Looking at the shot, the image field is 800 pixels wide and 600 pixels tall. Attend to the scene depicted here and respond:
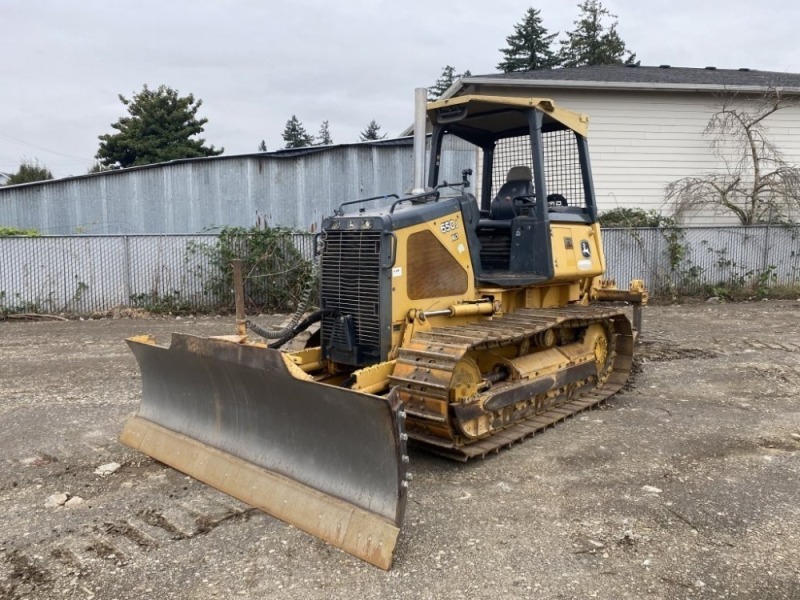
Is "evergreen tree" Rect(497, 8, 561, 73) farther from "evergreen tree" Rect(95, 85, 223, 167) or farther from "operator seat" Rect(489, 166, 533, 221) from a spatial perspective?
"operator seat" Rect(489, 166, 533, 221)

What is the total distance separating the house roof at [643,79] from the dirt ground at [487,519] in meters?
10.4

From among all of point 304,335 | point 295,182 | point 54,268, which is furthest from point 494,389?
point 295,182

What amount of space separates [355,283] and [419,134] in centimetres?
157

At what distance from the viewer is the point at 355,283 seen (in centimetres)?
515

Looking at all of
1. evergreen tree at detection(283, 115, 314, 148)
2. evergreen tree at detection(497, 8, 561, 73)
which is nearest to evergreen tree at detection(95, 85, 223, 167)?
evergreen tree at detection(497, 8, 561, 73)

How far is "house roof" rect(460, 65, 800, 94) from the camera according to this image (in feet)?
49.4

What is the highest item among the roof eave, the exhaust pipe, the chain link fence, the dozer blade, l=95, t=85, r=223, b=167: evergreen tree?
l=95, t=85, r=223, b=167: evergreen tree

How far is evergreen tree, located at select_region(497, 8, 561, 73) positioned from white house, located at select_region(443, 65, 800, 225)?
29156 millimetres

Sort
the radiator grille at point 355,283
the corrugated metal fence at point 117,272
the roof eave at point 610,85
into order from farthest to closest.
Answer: the roof eave at point 610,85 → the corrugated metal fence at point 117,272 → the radiator grille at point 355,283

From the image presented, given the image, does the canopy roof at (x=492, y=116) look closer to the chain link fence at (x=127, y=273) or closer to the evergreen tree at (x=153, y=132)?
the chain link fence at (x=127, y=273)

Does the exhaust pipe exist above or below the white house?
below

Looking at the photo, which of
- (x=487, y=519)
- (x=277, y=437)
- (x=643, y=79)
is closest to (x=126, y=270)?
(x=277, y=437)

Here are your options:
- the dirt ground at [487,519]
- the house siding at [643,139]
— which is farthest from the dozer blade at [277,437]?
the house siding at [643,139]

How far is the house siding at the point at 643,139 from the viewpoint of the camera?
15633 millimetres
